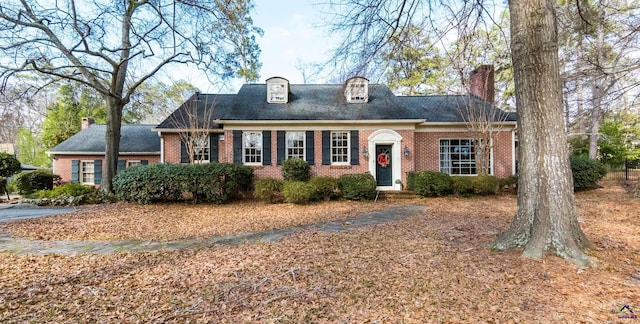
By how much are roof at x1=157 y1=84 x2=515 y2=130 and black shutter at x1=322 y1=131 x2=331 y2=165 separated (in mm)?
694

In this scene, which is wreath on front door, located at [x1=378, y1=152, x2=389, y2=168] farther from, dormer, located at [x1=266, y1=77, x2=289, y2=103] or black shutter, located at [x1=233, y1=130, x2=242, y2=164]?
black shutter, located at [x1=233, y1=130, x2=242, y2=164]

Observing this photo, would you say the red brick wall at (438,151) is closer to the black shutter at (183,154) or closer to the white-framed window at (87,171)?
the black shutter at (183,154)

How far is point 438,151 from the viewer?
42.1 ft

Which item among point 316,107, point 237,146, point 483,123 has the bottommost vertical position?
point 237,146

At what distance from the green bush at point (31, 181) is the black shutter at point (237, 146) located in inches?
385

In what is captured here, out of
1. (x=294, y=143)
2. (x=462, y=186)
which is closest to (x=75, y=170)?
(x=294, y=143)

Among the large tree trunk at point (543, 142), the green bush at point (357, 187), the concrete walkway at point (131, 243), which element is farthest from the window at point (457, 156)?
the large tree trunk at point (543, 142)

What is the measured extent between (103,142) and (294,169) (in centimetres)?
1276

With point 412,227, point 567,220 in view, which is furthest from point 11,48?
point 567,220

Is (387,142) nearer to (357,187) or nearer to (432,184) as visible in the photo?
(432,184)

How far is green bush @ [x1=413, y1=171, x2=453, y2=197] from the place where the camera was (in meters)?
10.7

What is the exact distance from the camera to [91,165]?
16016 millimetres

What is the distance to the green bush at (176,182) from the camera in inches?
374

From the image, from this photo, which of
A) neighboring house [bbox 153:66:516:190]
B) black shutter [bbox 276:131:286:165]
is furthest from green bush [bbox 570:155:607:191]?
black shutter [bbox 276:131:286:165]
